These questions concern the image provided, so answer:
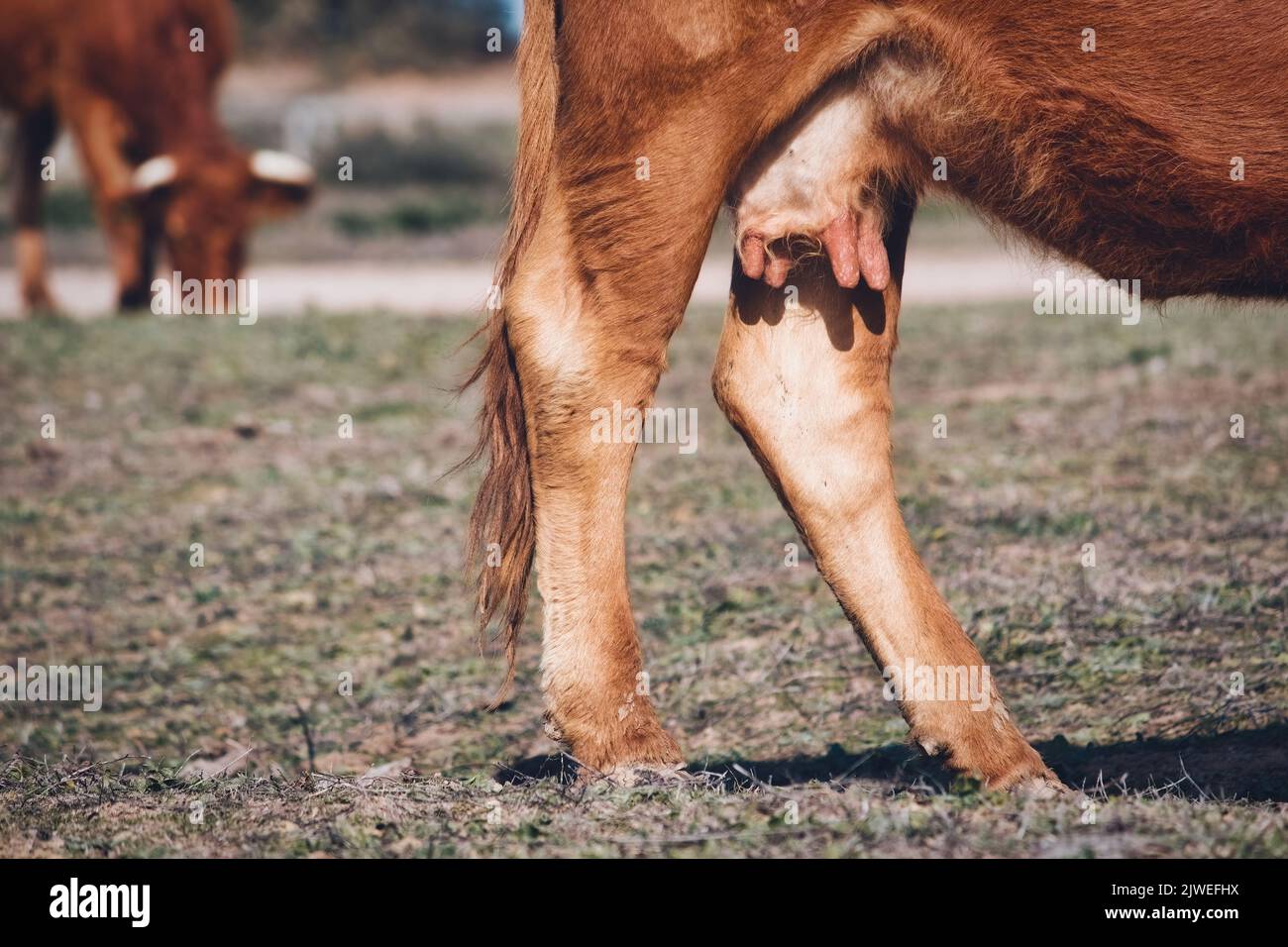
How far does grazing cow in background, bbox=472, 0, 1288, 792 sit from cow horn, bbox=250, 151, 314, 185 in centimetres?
875

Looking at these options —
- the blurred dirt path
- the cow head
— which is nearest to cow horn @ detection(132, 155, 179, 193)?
the cow head

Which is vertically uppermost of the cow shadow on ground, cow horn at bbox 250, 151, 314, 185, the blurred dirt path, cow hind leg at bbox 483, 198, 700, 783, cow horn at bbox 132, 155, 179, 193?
cow horn at bbox 250, 151, 314, 185

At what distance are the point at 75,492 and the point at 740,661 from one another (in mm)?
3394

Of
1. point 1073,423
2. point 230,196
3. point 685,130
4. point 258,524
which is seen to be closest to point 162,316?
point 230,196

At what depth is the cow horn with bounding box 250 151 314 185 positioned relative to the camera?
38.5ft

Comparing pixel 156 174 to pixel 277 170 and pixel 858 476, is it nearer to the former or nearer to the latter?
pixel 277 170

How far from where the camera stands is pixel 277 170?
11938 mm

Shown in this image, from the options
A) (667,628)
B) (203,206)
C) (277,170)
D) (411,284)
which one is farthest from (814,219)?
(411,284)

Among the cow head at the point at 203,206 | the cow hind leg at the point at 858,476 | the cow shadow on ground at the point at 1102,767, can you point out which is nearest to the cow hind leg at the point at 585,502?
the cow shadow on ground at the point at 1102,767

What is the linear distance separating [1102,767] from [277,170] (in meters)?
9.93

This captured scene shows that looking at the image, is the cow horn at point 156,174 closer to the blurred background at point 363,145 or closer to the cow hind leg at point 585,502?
the blurred background at point 363,145

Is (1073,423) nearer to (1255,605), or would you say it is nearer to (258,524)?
(1255,605)

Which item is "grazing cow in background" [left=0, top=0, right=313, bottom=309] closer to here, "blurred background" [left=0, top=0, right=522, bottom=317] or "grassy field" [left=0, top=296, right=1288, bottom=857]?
"blurred background" [left=0, top=0, right=522, bottom=317]

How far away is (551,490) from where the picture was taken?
3.27 metres
